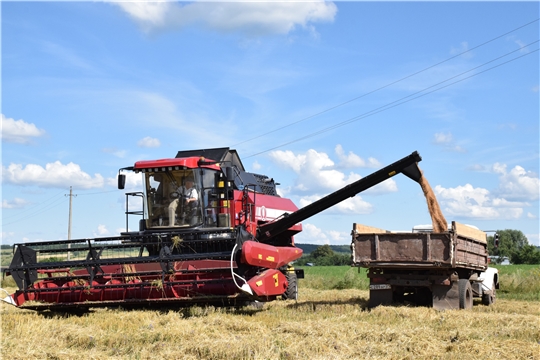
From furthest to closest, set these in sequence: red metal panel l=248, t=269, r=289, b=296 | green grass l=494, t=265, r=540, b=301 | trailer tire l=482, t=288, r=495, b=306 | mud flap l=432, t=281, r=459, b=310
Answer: green grass l=494, t=265, r=540, b=301 < trailer tire l=482, t=288, r=495, b=306 < mud flap l=432, t=281, r=459, b=310 < red metal panel l=248, t=269, r=289, b=296

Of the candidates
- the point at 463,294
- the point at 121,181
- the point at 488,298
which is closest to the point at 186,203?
the point at 121,181

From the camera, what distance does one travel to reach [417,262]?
11.4 meters

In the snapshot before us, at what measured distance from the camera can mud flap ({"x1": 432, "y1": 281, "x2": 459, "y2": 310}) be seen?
11.5m

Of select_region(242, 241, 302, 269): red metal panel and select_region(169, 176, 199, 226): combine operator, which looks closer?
select_region(242, 241, 302, 269): red metal panel

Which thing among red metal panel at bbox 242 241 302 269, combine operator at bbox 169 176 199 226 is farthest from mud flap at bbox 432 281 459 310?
combine operator at bbox 169 176 199 226

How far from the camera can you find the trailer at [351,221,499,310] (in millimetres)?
11289

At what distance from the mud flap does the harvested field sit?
1107 millimetres

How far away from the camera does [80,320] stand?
9.68 metres

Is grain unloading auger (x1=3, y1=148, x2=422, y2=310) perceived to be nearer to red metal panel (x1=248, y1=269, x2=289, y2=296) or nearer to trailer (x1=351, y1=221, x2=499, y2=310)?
red metal panel (x1=248, y1=269, x2=289, y2=296)

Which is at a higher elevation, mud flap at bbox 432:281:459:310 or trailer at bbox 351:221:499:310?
trailer at bbox 351:221:499:310

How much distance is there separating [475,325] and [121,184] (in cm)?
683

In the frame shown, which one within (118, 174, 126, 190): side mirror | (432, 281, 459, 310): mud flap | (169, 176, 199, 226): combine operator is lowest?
(432, 281, 459, 310): mud flap

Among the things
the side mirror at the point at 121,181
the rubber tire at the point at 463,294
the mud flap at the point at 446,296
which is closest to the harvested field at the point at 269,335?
the mud flap at the point at 446,296


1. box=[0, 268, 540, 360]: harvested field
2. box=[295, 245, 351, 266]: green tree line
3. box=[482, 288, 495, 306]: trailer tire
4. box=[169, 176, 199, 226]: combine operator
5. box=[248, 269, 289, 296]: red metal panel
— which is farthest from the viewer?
box=[295, 245, 351, 266]: green tree line
